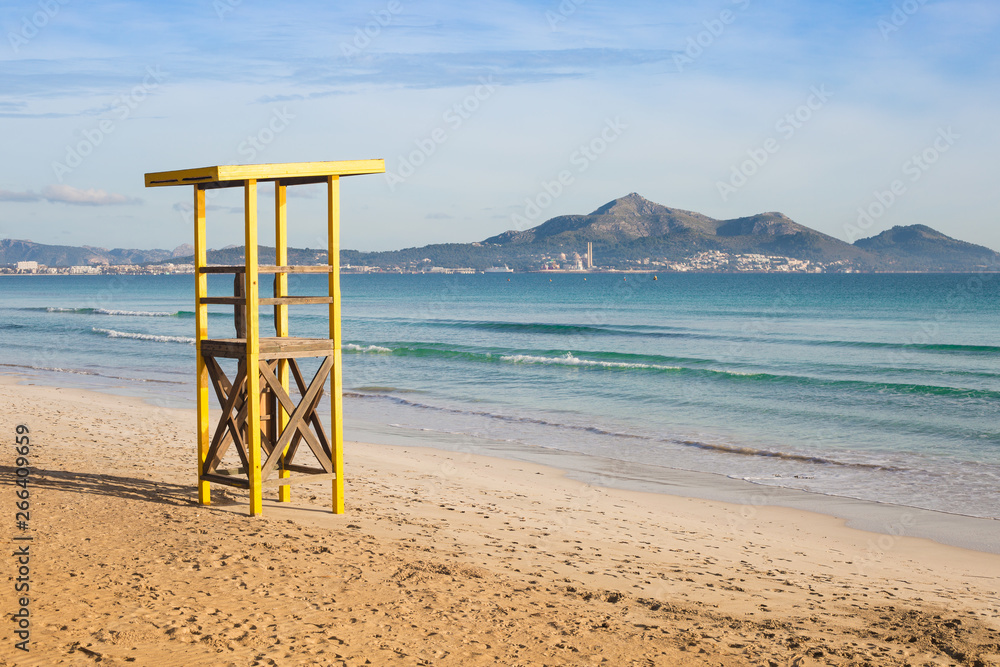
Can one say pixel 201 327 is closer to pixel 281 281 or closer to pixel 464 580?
pixel 281 281

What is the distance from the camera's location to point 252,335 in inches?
266

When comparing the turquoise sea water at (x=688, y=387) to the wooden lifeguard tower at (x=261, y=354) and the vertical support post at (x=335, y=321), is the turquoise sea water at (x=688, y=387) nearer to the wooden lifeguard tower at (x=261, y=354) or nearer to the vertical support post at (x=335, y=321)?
the vertical support post at (x=335, y=321)

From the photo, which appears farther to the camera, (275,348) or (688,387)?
(688,387)

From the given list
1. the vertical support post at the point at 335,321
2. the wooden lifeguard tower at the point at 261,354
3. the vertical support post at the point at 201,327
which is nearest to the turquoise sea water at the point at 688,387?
the vertical support post at the point at 335,321

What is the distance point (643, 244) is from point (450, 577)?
197179mm

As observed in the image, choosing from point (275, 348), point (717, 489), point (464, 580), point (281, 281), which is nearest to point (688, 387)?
point (717, 489)

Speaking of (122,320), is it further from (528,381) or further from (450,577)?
(450,577)

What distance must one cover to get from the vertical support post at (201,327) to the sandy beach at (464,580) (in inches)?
16.2

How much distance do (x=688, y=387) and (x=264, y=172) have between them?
1508cm

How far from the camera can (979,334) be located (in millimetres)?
36562

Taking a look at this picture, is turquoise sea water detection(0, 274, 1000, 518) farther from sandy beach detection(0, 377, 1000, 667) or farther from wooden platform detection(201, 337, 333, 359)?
wooden platform detection(201, 337, 333, 359)

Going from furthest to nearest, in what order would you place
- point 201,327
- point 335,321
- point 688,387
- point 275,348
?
point 688,387, point 201,327, point 335,321, point 275,348

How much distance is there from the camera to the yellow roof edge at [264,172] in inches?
257

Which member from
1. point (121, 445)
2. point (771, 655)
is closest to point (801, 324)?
point (121, 445)
